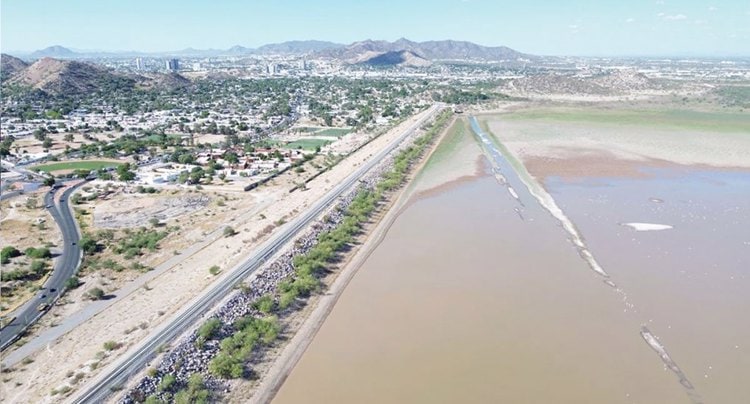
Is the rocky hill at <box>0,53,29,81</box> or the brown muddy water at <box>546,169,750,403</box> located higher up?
the rocky hill at <box>0,53,29,81</box>

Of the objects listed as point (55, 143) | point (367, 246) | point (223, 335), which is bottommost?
point (223, 335)

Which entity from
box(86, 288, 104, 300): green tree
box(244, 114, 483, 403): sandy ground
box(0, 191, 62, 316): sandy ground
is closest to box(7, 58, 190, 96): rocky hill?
box(0, 191, 62, 316): sandy ground

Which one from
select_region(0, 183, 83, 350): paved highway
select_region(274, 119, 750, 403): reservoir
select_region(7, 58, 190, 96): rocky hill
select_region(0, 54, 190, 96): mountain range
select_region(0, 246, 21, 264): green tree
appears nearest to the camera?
select_region(274, 119, 750, 403): reservoir

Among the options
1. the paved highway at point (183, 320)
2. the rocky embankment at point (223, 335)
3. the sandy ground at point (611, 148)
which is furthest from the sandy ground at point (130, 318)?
the sandy ground at point (611, 148)

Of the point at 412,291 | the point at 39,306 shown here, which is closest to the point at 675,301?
the point at 412,291

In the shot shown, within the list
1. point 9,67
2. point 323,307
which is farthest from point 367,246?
point 9,67

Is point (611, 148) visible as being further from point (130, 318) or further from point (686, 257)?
point (130, 318)

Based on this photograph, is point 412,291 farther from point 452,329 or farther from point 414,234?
point 414,234

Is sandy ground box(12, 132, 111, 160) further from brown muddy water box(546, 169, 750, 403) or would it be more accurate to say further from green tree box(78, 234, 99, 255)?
brown muddy water box(546, 169, 750, 403)
